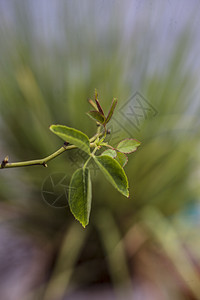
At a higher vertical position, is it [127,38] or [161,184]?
[127,38]

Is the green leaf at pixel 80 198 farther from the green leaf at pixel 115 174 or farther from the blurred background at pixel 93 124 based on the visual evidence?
the blurred background at pixel 93 124

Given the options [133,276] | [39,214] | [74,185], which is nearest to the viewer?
[74,185]

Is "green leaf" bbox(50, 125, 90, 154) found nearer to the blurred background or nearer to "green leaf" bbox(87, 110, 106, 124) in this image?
"green leaf" bbox(87, 110, 106, 124)

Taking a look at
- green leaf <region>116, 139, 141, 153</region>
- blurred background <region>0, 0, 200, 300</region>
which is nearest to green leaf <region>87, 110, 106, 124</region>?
green leaf <region>116, 139, 141, 153</region>

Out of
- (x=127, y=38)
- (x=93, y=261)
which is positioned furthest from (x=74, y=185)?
(x=127, y=38)

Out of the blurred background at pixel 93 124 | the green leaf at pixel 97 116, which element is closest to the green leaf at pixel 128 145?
the green leaf at pixel 97 116

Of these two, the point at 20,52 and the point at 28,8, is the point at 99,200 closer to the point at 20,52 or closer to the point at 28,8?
the point at 20,52
